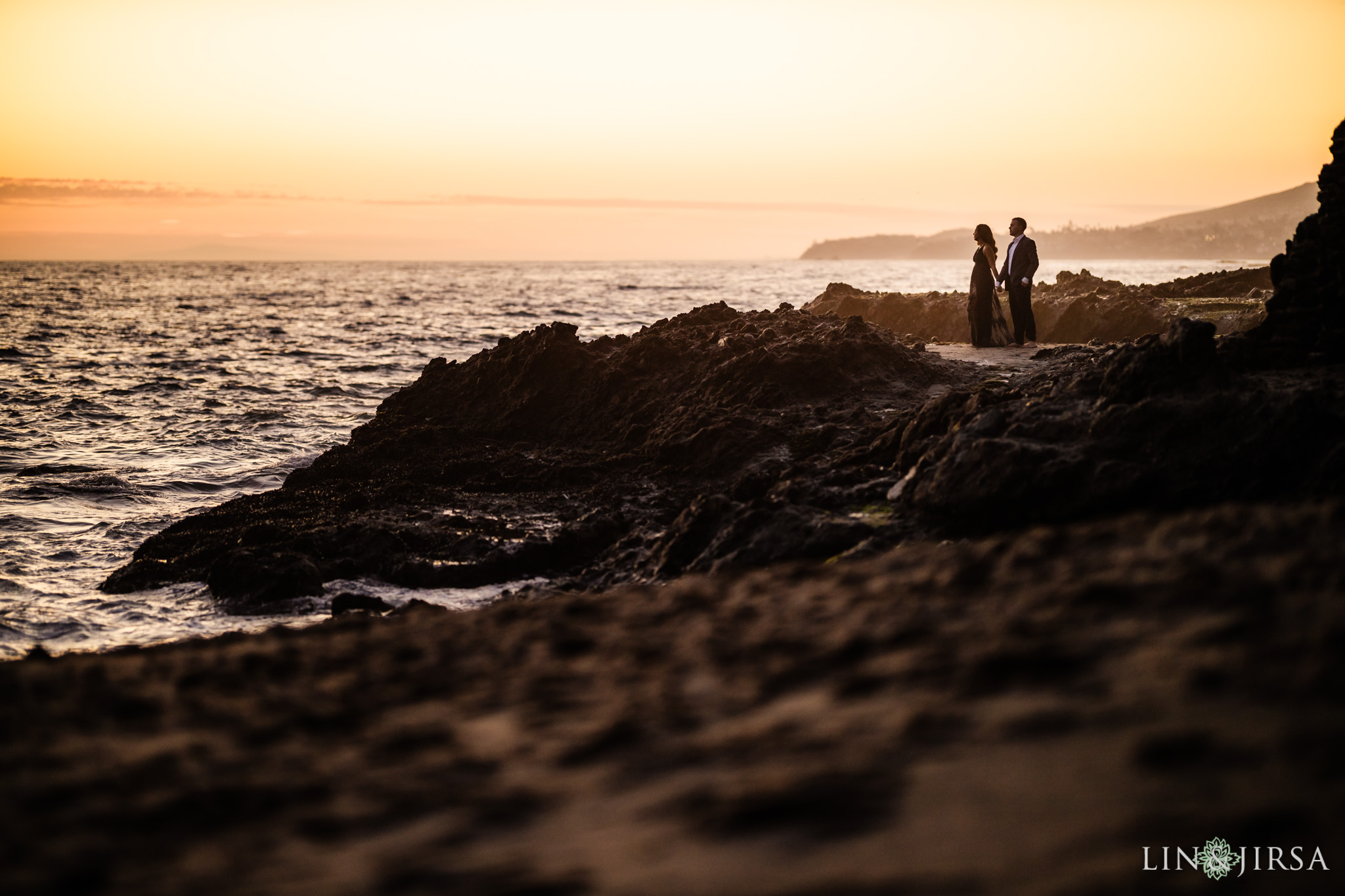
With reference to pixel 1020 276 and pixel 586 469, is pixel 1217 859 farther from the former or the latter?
pixel 1020 276

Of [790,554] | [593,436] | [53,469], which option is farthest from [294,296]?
[790,554]

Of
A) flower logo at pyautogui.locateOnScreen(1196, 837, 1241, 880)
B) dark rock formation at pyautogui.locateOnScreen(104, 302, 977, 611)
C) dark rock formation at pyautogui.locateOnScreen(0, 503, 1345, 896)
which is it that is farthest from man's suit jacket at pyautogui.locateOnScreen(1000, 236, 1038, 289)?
flower logo at pyautogui.locateOnScreen(1196, 837, 1241, 880)

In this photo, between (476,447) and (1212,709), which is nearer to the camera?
(1212,709)

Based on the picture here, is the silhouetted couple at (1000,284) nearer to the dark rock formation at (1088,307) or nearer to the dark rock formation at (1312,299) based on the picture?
the dark rock formation at (1088,307)

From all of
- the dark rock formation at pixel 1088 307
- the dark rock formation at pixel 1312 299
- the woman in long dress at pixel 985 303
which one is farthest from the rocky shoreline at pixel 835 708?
the dark rock formation at pixel 1088 307

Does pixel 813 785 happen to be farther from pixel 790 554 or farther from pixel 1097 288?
pixel 1097 288

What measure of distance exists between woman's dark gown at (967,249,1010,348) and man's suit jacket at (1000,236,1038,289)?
0.89 feet

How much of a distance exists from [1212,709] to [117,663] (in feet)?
15.8

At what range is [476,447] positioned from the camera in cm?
1350

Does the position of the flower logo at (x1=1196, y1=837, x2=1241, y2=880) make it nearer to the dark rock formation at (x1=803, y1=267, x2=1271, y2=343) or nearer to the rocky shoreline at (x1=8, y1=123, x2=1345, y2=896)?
the rocky shoreline at (x1=8, y1=123, x2=1345, y2=896)

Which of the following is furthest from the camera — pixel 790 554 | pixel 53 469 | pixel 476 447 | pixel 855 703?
pixel 53 469

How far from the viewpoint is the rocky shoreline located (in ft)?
8.64

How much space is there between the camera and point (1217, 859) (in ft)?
7.90

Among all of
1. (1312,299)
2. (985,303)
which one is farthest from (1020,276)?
(1312,299)
